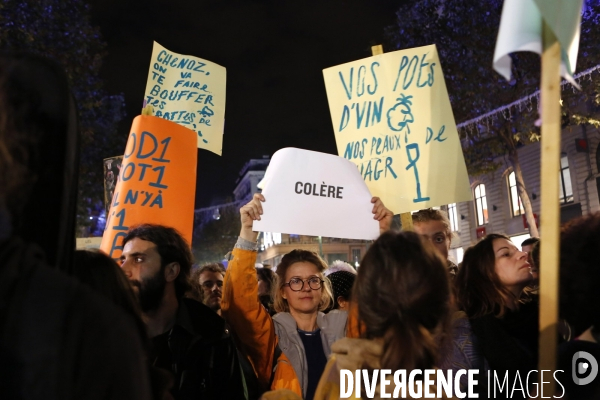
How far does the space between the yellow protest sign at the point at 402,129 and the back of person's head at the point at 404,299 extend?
72.0 inches

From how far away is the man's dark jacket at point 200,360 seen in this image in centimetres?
278

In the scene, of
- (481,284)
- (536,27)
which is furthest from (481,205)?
(536,27)

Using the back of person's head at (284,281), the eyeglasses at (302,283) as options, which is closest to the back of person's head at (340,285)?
the back of person's head at (284,281)

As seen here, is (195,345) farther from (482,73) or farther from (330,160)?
(482,73)

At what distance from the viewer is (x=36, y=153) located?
104 cm

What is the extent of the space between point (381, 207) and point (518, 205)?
25873 mm

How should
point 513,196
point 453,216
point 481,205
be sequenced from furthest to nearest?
point 453,216, point 481,205, point 513,196

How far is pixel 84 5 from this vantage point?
15617mm

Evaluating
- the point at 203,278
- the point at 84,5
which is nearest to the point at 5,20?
the point at 84,5

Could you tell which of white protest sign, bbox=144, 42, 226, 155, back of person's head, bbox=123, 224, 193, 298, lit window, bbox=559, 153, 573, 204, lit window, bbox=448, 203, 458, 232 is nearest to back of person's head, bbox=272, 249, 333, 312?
back of person's head, bbox=123, 224, 193, 298

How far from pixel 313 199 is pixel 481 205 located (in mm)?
28916

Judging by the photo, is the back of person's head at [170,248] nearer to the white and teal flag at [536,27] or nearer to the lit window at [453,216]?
the white and teal flag at [536,27]

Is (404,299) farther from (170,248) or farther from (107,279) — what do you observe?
(170,248)

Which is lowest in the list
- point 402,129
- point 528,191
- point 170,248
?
point 170,248
